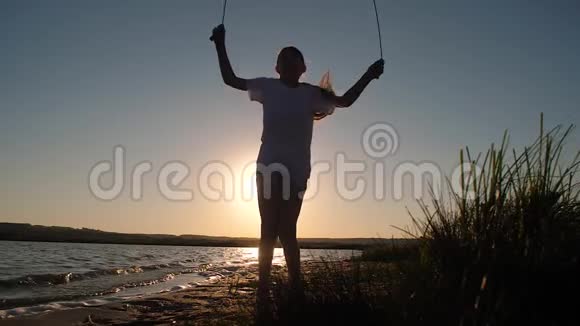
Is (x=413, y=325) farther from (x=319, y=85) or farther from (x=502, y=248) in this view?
(x=319, y=85)

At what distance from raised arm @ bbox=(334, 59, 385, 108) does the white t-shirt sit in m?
0.33

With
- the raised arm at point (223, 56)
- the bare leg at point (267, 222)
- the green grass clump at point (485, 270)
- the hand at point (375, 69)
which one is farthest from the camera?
the hand at point (375, 69)

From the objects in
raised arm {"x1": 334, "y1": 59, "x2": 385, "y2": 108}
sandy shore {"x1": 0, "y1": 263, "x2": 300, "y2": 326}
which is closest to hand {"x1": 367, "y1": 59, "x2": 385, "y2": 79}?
raised arm {"x1": 334, "y1": 59, "x2": 385, "y2": 108}

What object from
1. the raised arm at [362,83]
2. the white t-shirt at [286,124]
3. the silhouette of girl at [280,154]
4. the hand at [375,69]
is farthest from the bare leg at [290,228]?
the hand at [375,69]

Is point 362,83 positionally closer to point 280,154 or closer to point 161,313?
point 280,154

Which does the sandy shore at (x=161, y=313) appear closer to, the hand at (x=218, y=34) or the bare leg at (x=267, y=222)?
the bare leg at (x=267, y=222)

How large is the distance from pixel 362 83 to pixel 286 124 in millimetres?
850

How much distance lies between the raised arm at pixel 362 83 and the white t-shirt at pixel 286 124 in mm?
327

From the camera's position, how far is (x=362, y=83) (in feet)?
14.5

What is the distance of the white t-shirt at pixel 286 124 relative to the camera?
405 cm

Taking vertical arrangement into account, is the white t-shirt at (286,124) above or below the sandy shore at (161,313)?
above

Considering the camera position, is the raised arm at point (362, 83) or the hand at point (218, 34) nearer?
the hand at point (218, 34)

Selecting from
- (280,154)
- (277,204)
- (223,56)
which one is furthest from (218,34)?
(277,204)

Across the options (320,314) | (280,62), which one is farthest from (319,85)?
(320,314)
